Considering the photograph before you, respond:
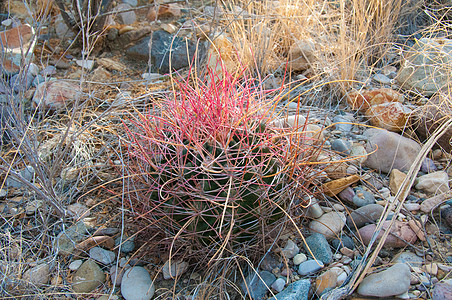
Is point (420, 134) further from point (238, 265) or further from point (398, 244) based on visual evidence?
point (238, 265)

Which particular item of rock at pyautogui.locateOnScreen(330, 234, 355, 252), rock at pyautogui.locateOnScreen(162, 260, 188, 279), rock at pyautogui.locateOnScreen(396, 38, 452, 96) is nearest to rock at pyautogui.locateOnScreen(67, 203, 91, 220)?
rock at pyautogui.locateOnScreen(162, 260, 188, 279)

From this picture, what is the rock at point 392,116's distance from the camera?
6.72 ft

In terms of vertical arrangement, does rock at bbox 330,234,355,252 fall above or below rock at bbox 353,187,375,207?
below

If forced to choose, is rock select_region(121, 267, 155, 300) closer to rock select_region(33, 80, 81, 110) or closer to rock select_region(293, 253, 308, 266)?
rock select_region(293, 253, 308, 266)

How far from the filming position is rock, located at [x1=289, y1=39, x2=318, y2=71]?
2560 millimetres

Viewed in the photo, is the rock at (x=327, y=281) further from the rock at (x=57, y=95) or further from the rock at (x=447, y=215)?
the rock at (x=57, y=95)

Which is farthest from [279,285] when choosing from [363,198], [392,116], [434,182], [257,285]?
[392,116]

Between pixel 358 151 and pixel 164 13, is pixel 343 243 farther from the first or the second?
pixel 164 13

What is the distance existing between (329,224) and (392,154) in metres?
0.55

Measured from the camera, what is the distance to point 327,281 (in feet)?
4.64

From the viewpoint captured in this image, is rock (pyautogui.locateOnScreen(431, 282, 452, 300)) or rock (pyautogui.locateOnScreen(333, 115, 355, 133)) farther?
rock (pyautogui.locateOnScreen(333, 115, 355, 133))

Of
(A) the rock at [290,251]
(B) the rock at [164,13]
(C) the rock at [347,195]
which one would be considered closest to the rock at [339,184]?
(C) the rock at [347,195]

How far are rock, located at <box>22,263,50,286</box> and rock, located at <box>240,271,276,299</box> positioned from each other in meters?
0.79

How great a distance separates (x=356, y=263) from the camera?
1.47 m
